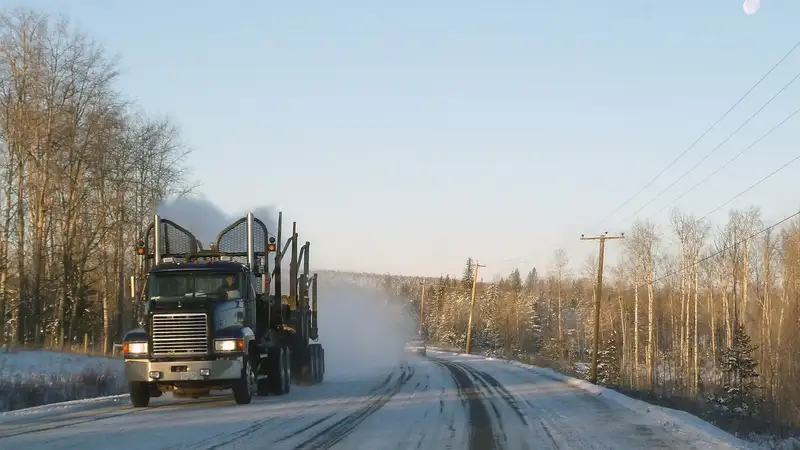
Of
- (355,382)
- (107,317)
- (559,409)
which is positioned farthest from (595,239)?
(107,317)

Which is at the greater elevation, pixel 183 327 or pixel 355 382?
pixel 183 327

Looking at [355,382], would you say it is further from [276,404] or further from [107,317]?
[107,317]

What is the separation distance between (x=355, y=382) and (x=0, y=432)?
15.5 metres

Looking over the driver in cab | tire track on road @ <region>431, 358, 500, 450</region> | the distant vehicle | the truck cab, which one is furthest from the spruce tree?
the driver in cab

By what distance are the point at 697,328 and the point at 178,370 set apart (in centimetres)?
6559

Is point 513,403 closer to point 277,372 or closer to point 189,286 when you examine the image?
point 277,372

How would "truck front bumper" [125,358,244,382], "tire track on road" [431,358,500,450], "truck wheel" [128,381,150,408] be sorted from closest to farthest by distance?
"tire track on road" [431,358,500,450] < "truck front bumper" [125,358,244,382] < "truck wheel" [128,381,150,408]

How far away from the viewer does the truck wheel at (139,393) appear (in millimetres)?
16938

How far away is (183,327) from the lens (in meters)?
16.6

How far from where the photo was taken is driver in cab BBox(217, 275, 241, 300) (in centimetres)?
1791

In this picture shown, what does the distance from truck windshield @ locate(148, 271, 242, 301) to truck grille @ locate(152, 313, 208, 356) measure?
3.29ft

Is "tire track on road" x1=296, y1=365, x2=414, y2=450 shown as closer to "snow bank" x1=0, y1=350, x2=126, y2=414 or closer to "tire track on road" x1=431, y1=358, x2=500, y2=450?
"tire track on road" x1=431, y1=358, x2=500, y2=450

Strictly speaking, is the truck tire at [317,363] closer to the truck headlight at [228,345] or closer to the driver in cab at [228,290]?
the driver in cab at [228,290]

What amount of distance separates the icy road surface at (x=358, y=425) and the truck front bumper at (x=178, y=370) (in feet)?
2.28
